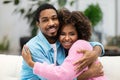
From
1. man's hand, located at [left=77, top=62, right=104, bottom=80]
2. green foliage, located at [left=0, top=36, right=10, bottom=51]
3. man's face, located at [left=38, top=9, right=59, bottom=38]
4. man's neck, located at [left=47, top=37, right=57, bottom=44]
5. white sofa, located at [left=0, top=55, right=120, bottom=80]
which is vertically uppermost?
man's face, located at [left=38, top=9, right=59, bottom=38]

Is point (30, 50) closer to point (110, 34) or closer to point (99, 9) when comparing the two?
point (99, 9)

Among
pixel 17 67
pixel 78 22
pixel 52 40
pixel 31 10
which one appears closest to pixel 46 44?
pixel 52 40

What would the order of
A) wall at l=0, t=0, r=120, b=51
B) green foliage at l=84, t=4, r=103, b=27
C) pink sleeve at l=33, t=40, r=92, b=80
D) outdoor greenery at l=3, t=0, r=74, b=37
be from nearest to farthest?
pink sleeve at l=33, t=40, r=92, b=80 < outdoor greenery at l=3, t=0, r=74, b=37 < green foliage at l=84, t=4, r=103, b=27 < wall at l=0, t=0, r=120, b=51

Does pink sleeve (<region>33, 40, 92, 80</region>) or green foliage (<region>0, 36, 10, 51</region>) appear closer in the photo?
pink sleeve (<region>33, 40, 92, 80</region>)

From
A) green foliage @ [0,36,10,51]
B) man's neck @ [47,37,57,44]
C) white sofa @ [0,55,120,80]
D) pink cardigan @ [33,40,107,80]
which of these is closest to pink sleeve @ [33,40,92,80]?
pink cardigan @ [33,40,107,80]

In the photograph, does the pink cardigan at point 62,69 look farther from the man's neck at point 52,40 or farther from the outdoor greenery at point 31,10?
the outdoor greenery at point 31,10

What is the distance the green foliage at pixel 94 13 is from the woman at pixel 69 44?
3.10 metres

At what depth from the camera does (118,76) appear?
1.98 meters

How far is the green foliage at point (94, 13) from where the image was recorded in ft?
15.1

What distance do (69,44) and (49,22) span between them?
18cm

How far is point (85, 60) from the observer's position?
4.57 ft

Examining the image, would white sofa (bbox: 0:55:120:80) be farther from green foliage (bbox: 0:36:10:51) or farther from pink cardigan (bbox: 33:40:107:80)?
green foliage (bbox: 0:36:10:51)

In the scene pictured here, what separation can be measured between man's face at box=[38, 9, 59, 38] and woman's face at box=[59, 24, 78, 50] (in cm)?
5

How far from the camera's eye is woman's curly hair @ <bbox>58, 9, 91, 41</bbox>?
1461 mm
